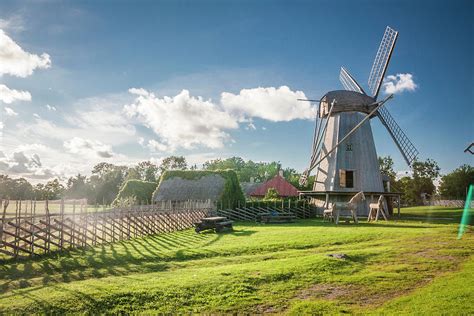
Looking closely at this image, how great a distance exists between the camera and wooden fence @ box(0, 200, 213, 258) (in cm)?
1203

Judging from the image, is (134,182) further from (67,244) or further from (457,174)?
(457,174)

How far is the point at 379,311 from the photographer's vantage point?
22.7 ft

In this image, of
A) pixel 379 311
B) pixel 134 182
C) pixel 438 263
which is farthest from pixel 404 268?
pixel 134 182

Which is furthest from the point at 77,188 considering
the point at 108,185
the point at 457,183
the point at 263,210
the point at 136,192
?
the point at 457,183

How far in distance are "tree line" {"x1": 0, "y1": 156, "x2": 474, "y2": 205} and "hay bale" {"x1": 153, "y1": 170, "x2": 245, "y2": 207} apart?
25183mm

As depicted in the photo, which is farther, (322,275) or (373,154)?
(373,154)

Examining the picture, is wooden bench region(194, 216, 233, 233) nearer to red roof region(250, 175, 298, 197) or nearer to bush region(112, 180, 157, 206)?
bush region(112, 180, 157, 206)

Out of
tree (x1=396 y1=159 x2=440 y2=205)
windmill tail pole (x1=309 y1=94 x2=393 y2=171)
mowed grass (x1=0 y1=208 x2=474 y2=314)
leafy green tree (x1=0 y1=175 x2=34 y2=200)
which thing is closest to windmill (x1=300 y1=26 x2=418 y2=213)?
windmill tail pole (x1=309 y1=94 x2=393 y2=171)

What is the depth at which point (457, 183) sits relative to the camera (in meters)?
73.7

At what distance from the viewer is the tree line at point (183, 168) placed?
228ft

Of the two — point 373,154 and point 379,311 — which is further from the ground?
point 373,154

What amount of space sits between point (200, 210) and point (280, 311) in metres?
20.2

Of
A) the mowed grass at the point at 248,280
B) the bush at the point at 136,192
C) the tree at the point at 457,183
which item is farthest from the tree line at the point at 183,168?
the mowed grass at the point at 248,280

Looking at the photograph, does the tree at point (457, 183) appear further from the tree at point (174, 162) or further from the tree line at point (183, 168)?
the tree at point (174, 162)
